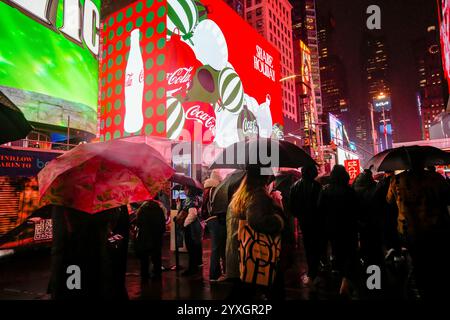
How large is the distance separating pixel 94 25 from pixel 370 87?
14203cm

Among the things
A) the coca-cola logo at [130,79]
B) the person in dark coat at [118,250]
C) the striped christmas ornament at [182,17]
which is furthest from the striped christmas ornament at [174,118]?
the person in dark coat at [118,250]

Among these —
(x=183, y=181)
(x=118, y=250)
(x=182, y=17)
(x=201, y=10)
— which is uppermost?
(x=201, y=10)

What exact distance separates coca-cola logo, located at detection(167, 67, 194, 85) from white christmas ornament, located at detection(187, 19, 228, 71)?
3.25m

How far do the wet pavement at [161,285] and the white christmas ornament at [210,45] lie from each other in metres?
24.5

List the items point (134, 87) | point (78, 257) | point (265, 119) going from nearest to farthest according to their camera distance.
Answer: point (78, 257) < point (134, 87) < point (265, 119)

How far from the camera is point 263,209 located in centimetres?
331

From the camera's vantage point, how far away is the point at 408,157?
4.94m

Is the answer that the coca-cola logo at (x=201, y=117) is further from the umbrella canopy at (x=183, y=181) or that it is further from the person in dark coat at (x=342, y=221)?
the person in dark coat at (x=342, y=221)

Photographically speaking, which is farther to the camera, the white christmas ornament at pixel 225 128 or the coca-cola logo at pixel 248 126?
the coca-cola logo at pixel 248 126

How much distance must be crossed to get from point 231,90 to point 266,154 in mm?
31052

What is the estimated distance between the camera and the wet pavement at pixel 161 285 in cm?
570

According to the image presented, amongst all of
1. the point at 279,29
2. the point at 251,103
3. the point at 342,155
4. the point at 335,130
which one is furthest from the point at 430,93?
the point at 251,103

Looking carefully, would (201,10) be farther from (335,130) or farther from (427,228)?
(335,130)
